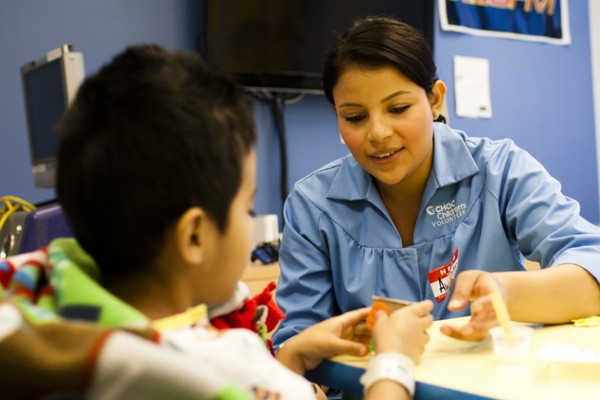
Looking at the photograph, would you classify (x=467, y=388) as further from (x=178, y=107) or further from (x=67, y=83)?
(x=67, y=83)

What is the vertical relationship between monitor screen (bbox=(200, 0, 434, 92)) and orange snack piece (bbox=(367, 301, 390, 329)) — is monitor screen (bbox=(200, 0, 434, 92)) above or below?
above

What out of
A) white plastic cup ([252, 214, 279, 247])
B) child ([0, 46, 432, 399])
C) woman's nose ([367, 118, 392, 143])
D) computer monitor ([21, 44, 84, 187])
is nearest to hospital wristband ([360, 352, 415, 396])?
child ([0, 46, 432, 399])

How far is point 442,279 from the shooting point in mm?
1464

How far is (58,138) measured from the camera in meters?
0.70

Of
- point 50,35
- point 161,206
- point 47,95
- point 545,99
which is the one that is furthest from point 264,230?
point 161,206

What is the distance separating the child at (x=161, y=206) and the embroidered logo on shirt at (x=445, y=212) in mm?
809

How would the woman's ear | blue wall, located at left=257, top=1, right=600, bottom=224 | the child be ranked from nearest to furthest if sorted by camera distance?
the child
the woman's ear
blue wall, located at left=257, top=1, right=600, bottom=224

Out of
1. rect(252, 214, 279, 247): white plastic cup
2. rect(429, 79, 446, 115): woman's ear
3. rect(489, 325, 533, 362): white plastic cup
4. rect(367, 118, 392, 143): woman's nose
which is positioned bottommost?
rect(252, 214, 279, 247): white plastic cup

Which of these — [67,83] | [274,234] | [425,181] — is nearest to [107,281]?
[425,181]

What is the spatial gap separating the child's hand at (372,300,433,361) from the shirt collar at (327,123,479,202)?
1.66ft

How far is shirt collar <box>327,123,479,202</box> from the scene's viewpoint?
1.52 m

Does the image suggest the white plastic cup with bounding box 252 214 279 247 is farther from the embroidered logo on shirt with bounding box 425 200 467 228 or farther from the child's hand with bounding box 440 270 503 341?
the child's hand with bounding box 440 270 503 341

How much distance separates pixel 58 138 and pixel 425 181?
1.00m

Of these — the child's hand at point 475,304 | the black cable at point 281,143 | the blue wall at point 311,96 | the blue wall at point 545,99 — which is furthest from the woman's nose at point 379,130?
the blue wall at point 545,99
